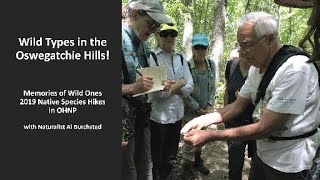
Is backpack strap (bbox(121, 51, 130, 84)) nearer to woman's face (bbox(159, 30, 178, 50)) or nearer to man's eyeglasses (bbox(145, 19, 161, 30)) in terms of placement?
man's eyeglasses (bbox(145, 19, 161, 30))

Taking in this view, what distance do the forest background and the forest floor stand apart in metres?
3.38

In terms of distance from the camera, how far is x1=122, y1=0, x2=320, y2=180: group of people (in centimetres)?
206

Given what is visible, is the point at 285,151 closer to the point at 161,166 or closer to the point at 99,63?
the point at 99,63

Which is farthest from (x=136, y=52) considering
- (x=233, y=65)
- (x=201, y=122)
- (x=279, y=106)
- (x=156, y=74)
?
(x=233, y=65)

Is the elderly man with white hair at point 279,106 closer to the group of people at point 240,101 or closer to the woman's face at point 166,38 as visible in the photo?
the group of people at point 240,101

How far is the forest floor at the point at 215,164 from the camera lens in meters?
4.52

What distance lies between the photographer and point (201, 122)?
2426 mm

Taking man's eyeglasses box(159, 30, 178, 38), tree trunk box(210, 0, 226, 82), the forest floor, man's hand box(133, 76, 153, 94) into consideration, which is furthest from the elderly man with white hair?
tree trunk box(210, 0, 226, 82)

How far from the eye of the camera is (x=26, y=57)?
1591 millimetres

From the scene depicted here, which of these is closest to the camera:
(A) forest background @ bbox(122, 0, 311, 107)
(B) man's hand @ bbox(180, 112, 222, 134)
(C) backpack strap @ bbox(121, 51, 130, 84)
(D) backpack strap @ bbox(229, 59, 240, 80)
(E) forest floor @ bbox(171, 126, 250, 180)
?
(B) man's hand @ bbox(180, 112, 222, 134)

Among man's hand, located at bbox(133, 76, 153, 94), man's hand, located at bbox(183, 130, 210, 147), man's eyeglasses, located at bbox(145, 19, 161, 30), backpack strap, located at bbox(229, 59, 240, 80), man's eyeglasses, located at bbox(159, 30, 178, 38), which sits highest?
man's eyeglasses, located at bbox(145, 19, 161, 30)

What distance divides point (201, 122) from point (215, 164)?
8.72 feet

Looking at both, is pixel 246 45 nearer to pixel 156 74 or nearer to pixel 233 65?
pixel 156 74

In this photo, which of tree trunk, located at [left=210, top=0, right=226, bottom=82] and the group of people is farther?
tree trunk, located at [left=210, top=0, right=226, bottom=82]
